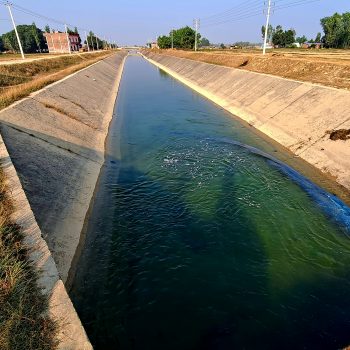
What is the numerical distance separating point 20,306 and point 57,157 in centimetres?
1101

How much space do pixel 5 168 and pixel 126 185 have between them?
6.49 m

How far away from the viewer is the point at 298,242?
12.0m

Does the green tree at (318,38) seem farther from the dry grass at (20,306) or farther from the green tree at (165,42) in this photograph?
the dry grass at (20,306)

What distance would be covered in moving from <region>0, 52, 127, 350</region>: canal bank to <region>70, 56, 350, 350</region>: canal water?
0.90 meters

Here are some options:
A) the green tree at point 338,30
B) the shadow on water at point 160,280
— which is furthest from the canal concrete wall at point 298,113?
the green tree at point 338,30

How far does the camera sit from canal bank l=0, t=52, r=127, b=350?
7.03 m

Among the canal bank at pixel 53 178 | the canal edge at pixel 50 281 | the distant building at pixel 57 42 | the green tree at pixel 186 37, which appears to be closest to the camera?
the canal edge at pixel 50 281

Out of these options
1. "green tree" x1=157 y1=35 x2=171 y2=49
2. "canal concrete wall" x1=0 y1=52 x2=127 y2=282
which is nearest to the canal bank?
"canal concrete wall" x1=0 y1=52 x2=127 y2=282

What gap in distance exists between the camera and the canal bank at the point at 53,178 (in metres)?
7.03

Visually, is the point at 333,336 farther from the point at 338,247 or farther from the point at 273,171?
the point at 273,171

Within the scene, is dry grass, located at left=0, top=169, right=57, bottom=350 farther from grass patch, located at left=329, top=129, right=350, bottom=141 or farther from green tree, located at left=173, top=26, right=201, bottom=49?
green tree, located at left=173, top=26, right=201, bottom=49

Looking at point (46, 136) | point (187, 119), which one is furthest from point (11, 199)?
point (187, 119)

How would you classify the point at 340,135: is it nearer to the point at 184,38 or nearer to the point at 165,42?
the point at 184,38

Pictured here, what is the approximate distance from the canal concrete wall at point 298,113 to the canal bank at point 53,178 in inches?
542
